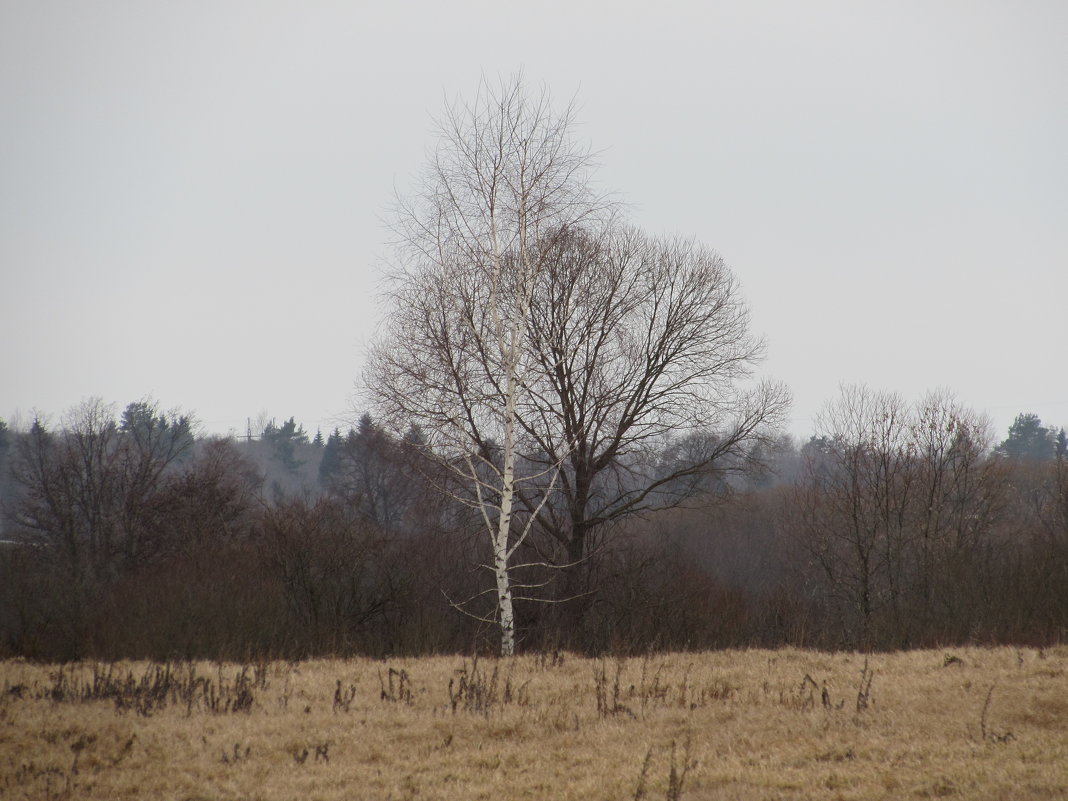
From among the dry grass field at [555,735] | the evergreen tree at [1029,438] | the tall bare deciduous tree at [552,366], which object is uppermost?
the evergreen tree at [1029,438]

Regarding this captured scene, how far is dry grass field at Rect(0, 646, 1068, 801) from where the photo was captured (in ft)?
22.6

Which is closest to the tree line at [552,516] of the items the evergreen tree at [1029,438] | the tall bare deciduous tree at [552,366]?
the tall bare deciduous tree at [552,366]

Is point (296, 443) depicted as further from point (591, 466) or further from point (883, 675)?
point (883, 675)

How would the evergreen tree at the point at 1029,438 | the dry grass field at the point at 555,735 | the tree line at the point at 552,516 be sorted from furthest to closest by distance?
the evergreen tree at the point at 1029,438, the tree line at the point at 552,516, the dry grass field at the point at 555,735

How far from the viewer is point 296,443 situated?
4222 inches

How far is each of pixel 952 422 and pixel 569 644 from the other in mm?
17007

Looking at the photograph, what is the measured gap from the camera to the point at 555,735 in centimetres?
865

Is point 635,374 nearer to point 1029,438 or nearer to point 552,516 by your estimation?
point 552,516

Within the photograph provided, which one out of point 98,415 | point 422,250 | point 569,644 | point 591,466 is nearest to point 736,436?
point 591,466

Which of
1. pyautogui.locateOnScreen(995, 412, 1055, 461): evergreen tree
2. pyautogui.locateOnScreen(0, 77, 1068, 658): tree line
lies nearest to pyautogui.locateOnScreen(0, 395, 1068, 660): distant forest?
pyautogui.locateOnScreen(0, 77, 1068, 658): tree line

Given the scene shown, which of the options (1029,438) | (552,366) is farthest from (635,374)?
(1029,438)

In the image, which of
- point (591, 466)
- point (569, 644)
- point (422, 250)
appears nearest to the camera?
point (422, 250)

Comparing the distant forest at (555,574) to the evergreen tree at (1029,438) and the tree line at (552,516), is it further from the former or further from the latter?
the evergreen tree at (1029,438)

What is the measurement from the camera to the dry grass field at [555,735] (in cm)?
690
